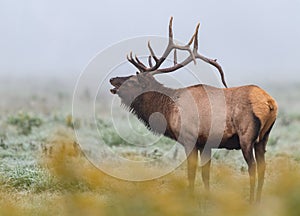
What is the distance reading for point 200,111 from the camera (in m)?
8.56

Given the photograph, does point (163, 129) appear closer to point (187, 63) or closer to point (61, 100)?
point (187, 63)

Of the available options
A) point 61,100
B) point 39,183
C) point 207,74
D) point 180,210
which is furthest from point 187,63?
point 61,100

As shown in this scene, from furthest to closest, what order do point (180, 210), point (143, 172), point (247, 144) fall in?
point (247, 144)
point (143, 172)
point (180, 210)

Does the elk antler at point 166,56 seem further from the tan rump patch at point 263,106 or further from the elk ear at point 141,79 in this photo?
the tan rump patch at point 263,106

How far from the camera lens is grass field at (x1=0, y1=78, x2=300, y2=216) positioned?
2.31 m

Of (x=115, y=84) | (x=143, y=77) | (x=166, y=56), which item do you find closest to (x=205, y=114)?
(x=143, y=77)

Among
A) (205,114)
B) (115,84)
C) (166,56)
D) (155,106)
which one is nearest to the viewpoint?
(205,114)

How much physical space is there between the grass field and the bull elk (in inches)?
13.8

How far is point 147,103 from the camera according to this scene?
359 inches

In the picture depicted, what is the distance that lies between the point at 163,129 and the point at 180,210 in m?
6.63

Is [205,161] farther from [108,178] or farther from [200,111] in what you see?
[108,178]

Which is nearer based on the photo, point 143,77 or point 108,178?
point 108,178

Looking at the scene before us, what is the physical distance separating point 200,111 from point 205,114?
0.08 meters

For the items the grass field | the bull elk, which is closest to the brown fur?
the bull elk
